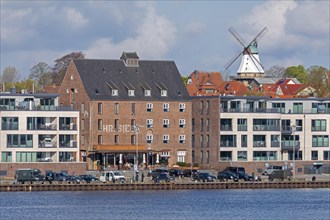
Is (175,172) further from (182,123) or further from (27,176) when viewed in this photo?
(27,176)

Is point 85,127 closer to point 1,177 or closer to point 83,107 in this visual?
point 83,107

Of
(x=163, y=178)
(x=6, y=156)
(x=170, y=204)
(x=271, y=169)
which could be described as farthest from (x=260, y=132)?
(x=170, y=204)

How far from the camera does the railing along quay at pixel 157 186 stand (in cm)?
13088

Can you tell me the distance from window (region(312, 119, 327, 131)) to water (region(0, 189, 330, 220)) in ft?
81.6

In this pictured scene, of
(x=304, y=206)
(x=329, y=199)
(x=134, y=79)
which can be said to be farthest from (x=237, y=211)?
(x=134, y=79)

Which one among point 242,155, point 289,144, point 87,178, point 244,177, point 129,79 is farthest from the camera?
point 289,144

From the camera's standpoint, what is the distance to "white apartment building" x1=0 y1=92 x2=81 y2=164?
14650 cm

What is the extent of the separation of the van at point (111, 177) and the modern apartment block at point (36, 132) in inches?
366

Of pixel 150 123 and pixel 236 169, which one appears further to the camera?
pixel 150 123

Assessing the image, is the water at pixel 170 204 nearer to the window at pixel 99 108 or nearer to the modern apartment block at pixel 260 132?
the modern apartment block at pixel 260 132

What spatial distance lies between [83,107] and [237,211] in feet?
160

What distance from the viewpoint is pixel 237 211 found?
364ft

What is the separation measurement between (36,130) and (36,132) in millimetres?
269

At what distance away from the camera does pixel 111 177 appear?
454 ft
